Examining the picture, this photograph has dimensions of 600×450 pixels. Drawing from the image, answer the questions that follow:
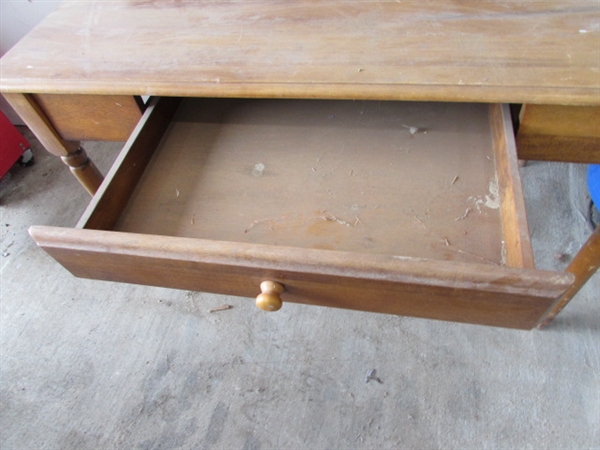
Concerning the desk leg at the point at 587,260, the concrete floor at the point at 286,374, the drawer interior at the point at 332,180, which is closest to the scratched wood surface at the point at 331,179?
the drawer interior at the point at 332,180

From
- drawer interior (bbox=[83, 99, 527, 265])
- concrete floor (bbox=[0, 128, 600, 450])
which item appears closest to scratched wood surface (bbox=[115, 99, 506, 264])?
drawer interior (bbox=[83, 99, 527, 265])

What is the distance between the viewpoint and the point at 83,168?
0.92 meters

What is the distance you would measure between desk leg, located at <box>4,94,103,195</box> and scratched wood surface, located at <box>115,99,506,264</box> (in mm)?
195

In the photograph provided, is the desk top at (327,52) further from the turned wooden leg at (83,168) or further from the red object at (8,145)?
the red object at (8,145)

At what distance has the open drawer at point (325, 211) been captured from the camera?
1.66 feet

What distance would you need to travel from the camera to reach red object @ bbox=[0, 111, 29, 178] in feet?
4.87

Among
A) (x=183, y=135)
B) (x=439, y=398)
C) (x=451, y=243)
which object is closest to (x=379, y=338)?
(x=439, y=398)

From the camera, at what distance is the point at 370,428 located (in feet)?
3.15

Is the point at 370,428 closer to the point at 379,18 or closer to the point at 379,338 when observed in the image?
the point at 379,338

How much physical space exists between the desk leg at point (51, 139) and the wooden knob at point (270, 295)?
518 mm

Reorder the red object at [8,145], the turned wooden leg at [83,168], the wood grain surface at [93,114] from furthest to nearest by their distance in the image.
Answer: the red object at [8,145] < the turned wooden leg at [83,168] < the wood grain surface at [93,114]

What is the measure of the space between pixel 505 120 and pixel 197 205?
1.52 ft

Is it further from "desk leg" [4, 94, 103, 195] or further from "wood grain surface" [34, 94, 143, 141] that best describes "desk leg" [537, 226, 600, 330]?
"desk leg" [4, 94, 103, 195]

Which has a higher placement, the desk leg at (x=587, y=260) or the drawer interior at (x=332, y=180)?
the drawer interior at (x=332, y=180)
